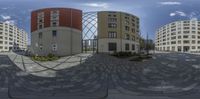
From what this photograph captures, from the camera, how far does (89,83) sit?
18.3 feet

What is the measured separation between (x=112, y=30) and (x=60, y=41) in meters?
1.10

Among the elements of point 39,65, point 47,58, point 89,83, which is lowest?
point 89,83

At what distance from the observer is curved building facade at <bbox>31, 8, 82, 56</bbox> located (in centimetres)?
401

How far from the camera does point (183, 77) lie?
7934 millimetres

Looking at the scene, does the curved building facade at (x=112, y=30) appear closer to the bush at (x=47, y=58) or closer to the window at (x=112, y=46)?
the window at (x=112, y=46)

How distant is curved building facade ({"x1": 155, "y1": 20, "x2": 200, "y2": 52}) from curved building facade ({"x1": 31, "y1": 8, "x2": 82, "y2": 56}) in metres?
1.86

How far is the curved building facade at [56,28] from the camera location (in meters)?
4.01

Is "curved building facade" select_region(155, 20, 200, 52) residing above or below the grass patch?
above

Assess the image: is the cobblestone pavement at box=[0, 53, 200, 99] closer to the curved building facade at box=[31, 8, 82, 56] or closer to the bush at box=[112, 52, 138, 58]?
the bush at box=[112, 52, 138, 58]

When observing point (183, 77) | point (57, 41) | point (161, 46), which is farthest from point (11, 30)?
point (183, 77)

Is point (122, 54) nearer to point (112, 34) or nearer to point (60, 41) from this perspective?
point (112, 34)

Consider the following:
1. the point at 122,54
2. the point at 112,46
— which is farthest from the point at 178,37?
the point at 112,46

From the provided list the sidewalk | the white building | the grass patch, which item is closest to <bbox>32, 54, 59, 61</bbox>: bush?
the grass patch

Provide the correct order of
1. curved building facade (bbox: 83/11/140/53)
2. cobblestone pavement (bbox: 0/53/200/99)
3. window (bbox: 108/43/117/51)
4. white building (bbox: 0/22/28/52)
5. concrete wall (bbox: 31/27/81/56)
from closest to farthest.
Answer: window (bbox: 108/43/117/51)
curved building facade (bbox: 83/11/140/53)
concrete wall (bbox: 31/27/81/56)
white building (bbox: 0/22/28/52)
cobblestone pavement (bbox: 0/53/200/99)
